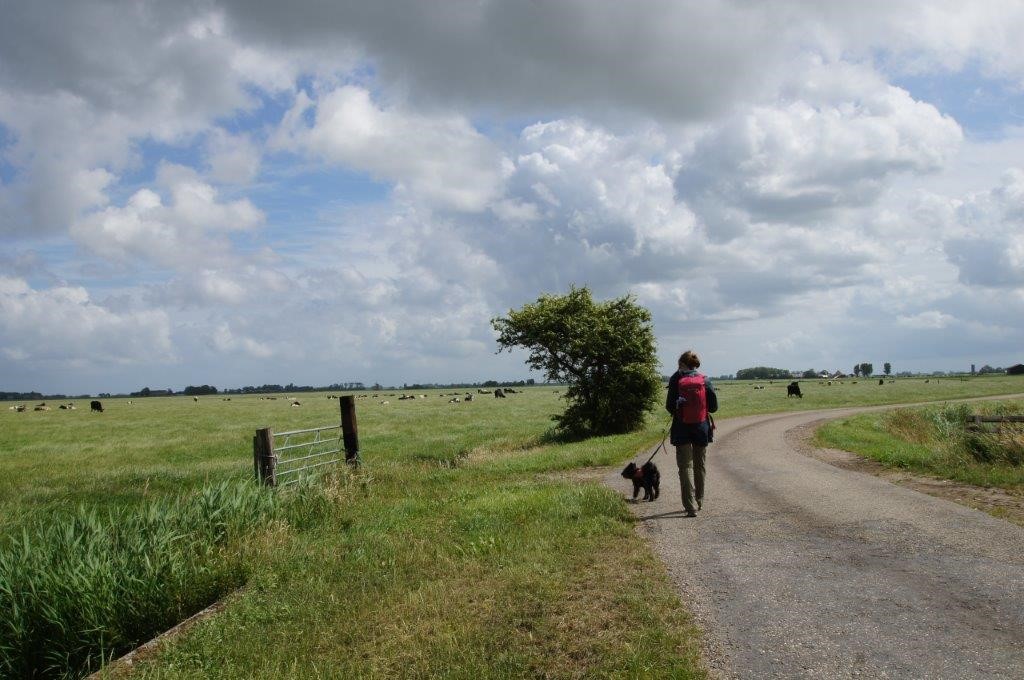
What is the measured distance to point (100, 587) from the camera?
8.39 meters

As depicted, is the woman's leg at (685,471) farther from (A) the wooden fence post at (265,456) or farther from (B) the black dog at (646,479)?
(A) the wooden fence post at (265,456)

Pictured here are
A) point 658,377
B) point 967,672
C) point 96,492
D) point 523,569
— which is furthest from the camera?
point 658,377

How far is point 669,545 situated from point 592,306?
21510mm

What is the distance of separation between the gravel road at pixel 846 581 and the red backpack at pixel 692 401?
162 cm

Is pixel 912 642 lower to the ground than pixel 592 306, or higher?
lower

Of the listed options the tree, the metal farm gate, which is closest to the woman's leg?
the metal farm gate

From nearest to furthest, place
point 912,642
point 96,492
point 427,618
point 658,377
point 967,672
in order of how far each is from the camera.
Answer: point 967,672, point 912,642, point 427,618, point 96,492, point 658,377

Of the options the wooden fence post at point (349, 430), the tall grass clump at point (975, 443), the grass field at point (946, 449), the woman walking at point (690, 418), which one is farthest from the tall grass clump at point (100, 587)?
the tall grass clump at point (975, 443)

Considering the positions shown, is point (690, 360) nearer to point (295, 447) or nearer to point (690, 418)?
point (690, 418)

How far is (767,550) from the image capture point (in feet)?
28.4

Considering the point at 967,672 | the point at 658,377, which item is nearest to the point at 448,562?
the point at 967,672

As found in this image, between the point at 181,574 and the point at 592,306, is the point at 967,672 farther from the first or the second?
the point at 592,306

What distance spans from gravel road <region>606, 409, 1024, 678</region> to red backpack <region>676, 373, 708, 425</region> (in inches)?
64.0

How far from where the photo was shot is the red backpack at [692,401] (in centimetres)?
1086
